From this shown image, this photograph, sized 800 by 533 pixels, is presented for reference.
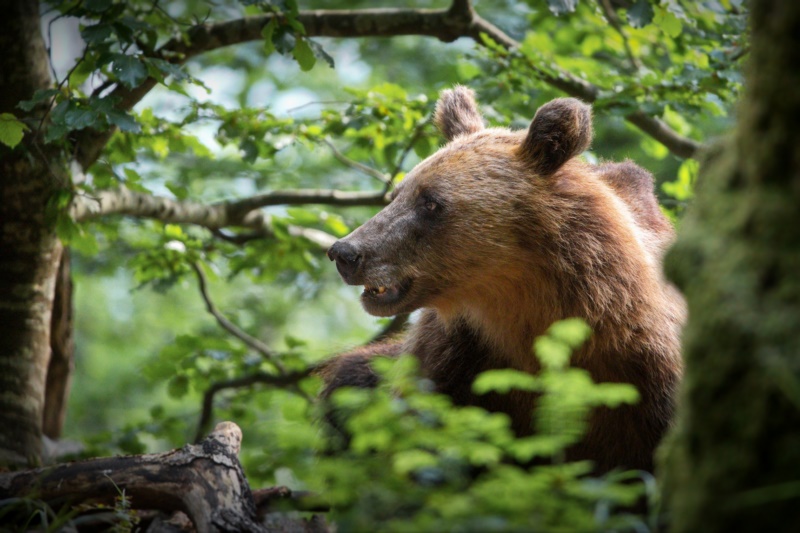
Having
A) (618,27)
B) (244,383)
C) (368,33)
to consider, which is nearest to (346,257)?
(368,33)

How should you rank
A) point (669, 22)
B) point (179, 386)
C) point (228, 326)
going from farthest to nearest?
point (228, 326) → point (179, 386) → point (669, 22)

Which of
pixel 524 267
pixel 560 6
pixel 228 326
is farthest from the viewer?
pixel 228 326

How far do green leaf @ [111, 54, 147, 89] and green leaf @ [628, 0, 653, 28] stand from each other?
9.89ft

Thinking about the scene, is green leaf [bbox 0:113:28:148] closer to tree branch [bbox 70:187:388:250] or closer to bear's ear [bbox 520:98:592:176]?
tree branch [bbox 70:187:388:250]

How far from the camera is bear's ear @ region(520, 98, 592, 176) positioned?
462 centimetres

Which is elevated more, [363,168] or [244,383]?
[363,168]

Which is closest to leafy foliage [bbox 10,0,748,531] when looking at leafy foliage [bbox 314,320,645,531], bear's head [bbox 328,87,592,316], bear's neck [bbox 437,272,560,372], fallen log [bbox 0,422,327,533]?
leafy foliage [bbox 314,320,645,531]

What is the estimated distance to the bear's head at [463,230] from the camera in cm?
464

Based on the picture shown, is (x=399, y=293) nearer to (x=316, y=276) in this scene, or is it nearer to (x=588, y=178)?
(x=588, y=178)

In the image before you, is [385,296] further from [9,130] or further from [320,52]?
[9,130]

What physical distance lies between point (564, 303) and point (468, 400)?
31.6 inches

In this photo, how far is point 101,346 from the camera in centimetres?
1592

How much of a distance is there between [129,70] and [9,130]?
733 mm

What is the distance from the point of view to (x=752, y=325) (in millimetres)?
1738
